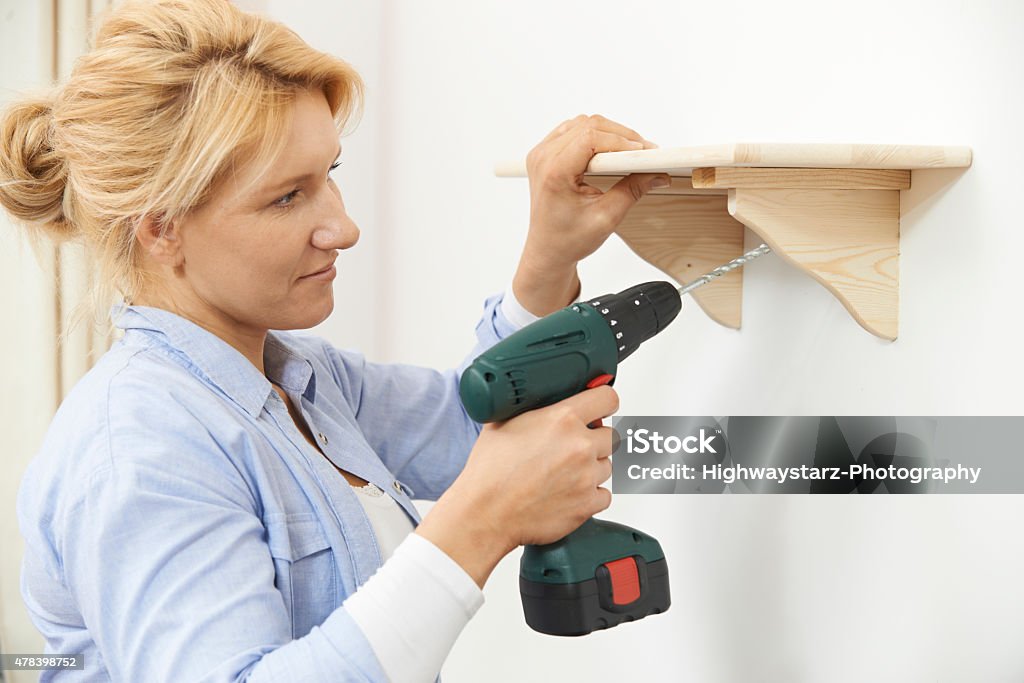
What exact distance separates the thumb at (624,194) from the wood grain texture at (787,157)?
94mm

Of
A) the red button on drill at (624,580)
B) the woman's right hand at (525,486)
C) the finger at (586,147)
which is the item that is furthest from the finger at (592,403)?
the finger at (586,147)

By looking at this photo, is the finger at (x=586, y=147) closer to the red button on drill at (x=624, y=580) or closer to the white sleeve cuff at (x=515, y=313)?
the white sleeve cuff at (x=515, y=313)

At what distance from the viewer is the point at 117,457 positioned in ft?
Result: 2.32

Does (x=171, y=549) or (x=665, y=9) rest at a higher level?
(x=665, y=9)

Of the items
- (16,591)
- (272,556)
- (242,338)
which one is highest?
(242,338)

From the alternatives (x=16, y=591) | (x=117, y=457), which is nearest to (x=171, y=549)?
(x=117, y=457)

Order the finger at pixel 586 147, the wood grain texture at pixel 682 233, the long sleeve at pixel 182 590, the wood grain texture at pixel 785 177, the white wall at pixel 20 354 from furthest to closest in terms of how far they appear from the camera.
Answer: the white wall at pixel 20 354
the wood grain texture at pixel 682 233
the finger at pixel 586 147
the wood grain texture at pixel 785 177
the long sleeve at pixel 182 590

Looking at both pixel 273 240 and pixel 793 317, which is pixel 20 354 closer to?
pixel 273 240

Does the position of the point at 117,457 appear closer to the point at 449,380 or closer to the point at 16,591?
the point at 449,380

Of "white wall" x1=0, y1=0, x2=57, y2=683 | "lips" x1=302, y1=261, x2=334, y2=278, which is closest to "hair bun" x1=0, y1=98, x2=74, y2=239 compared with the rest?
"lips" x1=302, y1=261, x2=334, y2=278

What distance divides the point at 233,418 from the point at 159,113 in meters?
0.26

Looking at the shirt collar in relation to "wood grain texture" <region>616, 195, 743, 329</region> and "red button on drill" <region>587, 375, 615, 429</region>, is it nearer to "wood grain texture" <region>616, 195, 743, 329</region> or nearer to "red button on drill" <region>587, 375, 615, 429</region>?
"red button on drill" <region>587, 375, 615, 429</region>

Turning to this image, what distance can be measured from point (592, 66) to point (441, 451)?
52cm

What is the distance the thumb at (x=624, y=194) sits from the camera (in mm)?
942
